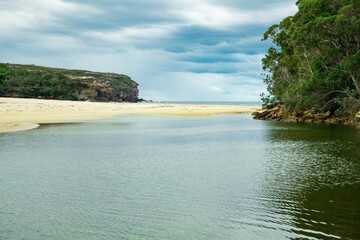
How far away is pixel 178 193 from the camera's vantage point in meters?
13.8

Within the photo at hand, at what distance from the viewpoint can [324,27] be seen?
4153 cm

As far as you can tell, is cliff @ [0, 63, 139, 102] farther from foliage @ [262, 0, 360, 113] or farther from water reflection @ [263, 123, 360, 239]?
water reflection @ [263, 123, 360, 239]

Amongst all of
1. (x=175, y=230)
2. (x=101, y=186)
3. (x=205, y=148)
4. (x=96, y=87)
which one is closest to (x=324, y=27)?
(x=205, y=148)

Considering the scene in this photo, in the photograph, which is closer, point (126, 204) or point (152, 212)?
point (152, 212)

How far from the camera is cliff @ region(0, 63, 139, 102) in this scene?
120 metres

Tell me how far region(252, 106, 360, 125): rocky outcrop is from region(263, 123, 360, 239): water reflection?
24725 mm

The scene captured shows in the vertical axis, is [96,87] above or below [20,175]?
A: above

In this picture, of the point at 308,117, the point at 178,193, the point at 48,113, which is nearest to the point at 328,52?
the point at 308,117

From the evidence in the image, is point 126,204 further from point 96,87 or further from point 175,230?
point 96,87

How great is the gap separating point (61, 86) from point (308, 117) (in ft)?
330

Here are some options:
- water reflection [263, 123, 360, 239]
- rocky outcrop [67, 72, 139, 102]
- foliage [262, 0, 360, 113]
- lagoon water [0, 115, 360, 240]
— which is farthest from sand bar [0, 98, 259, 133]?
rocky outcrop [67, 72, 139, 102]

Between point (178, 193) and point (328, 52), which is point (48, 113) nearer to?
point (328, 52)

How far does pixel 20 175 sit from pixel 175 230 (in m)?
9.38

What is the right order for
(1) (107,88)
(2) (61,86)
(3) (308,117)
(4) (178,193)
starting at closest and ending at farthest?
(4) (178,193) < (3) (308,117) < (2) (61,86) < (1) (107,88)
